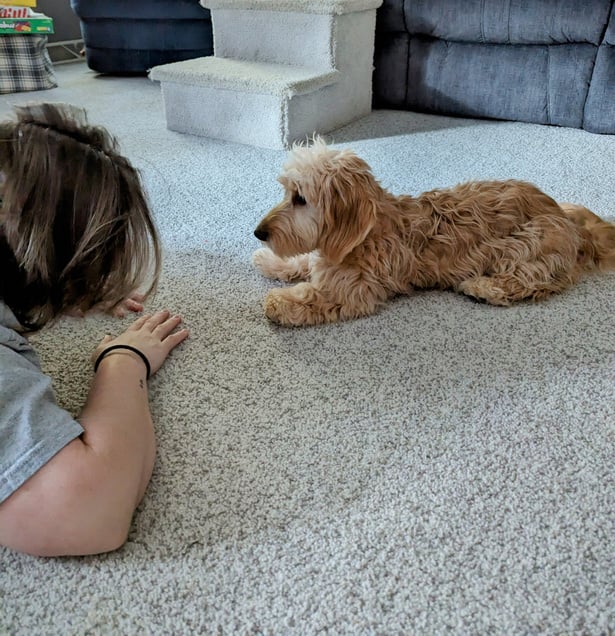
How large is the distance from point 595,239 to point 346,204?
0.68 m

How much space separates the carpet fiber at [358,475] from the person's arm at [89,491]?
4 centimetres

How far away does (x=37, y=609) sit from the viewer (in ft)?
2.37

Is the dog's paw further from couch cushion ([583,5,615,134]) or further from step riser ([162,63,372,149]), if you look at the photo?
couch cushion ([583,5,615,134])

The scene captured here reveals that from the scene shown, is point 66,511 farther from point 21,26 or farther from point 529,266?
point 21,26

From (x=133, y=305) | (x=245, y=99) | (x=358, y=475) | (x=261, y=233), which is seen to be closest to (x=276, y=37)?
(x=245, y=99)

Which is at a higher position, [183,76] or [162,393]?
[183,76]

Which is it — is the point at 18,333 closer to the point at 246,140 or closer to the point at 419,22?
the point at 246,140

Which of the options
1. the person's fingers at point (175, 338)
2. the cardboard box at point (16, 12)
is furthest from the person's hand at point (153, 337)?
the cardboard box at point (16, 12)

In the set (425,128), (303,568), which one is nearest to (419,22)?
A: (425,128)

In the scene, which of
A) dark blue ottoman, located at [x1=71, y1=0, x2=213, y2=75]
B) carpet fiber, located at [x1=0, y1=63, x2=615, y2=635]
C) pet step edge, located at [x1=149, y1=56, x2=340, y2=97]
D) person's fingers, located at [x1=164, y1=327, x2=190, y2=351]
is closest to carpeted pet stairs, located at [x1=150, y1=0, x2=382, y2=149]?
A: pet step edge, located at [x1=149, y1=56, x2=340, y2=97]

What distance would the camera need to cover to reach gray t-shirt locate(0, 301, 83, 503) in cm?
72

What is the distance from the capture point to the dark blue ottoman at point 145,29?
3471 mm

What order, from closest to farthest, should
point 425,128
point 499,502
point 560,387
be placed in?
point 499,502 → point 560,387 → point 425,128

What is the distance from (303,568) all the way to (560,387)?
0.59 metres
